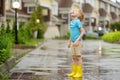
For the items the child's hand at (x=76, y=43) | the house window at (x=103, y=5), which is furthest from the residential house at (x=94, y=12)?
the child's hand at (x=76, y=43)

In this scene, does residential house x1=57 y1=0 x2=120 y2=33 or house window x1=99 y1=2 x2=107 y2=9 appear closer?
residential house x1=57 y1=0 x2=120 y2=33

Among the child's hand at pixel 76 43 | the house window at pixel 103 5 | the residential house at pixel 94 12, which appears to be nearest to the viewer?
the child's hand at pixel 76 43

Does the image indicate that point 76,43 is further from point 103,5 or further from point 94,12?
point 103,5

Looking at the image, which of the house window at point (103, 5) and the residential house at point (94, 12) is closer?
the residential house at point (94, 12)

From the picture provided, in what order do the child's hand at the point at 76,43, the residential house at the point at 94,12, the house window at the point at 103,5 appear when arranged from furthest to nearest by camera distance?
the house window at the point at 103,5
the residential house at the point at 94,12
the child's hand at the point at 76,43

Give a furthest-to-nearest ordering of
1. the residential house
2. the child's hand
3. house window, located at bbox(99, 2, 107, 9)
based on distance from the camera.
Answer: house window, located at bbox(99, 2, 107, 9) < the residential house < the child's hand

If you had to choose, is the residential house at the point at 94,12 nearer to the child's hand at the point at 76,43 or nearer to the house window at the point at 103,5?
the house window at the point at 103,5

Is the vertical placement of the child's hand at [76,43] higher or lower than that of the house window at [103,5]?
lower

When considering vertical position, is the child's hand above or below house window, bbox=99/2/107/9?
below

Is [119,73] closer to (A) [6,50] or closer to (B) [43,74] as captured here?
(B) [43,74]

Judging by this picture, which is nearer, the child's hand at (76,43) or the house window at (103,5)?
the child's hand at (76,43)

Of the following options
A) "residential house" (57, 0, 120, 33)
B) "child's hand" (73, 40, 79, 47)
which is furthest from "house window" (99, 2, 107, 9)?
"child's hand" (73, 40, 79, 47)

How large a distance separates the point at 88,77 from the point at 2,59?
2.63 m

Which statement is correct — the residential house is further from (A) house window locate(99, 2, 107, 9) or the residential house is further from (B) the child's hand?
(B) the child's hand
